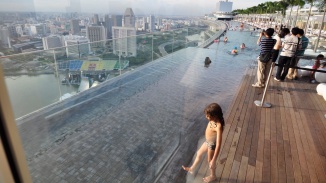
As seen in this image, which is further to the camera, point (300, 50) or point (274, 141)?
point (300, 50)

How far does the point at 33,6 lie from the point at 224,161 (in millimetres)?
2201

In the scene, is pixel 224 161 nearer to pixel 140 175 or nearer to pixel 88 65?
pixel 140 175

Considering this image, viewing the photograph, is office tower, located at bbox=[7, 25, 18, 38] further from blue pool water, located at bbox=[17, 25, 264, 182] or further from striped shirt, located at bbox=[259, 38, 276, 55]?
striped shirt, located at bbox=[259, 38, 276, 55]

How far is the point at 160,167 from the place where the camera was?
2.30 m

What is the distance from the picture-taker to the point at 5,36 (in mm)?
843

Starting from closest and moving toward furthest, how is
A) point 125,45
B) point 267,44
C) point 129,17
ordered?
1. point 129,17
2. point 267,44
3. point 125,45

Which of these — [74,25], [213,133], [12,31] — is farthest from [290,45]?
[12,31]

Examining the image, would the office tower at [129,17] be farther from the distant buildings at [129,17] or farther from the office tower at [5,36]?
the office tower at [5,36]

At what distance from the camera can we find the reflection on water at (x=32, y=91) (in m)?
0.71

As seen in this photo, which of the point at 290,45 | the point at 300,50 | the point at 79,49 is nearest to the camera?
the point at 79,49

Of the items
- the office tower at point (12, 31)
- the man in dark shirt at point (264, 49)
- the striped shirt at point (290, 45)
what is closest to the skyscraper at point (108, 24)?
the office tower at point (12, 31)

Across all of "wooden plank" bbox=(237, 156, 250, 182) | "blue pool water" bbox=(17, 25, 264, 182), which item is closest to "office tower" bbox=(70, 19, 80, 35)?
"blue pool water" bbox=(17, 25, 264, 182)

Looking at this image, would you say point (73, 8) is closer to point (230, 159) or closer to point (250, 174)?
point (230, 159)

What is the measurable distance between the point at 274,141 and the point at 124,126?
85.2 inches
